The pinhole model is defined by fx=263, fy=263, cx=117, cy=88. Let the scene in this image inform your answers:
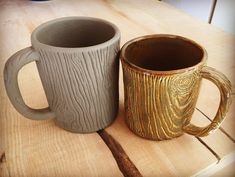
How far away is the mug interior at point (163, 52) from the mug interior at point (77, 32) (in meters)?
0.05

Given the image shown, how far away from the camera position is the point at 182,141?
0.37 m

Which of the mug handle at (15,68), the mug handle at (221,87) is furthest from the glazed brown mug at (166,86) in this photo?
the mug handle at (15,68)

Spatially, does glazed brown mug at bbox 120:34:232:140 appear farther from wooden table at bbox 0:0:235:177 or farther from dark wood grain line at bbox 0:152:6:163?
dark wood grain line at bbox 0:152:6:163

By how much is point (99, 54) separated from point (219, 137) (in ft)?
0.69

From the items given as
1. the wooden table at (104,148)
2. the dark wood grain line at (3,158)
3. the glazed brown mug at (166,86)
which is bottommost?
the dark wood grain line at (3,158)

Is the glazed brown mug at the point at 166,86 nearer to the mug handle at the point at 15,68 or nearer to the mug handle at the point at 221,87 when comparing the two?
the mug handle at the point at 221,87

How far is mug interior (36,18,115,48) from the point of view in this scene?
0.37 m

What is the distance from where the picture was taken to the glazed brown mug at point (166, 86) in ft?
1.02

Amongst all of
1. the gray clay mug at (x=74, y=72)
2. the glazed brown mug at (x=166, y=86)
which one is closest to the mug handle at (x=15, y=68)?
the gray clay mug at (x=74, y=72)

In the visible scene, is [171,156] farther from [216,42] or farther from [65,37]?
[216,42]

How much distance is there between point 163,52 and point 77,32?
13 cm

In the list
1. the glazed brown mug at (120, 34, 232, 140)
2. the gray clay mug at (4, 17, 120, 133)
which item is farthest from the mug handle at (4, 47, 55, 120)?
the glazed brown mug at (120, 34, 232, 140)

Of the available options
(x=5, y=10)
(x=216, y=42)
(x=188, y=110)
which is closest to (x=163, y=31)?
(x=216, y=42)

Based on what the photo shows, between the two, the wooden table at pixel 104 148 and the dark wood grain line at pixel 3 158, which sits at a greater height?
the wooden table at pixel 104 148
